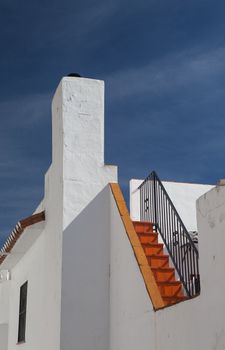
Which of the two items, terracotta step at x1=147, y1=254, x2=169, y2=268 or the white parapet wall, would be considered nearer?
terracotta step at x1=147, y1=254, x2=169, y2=268

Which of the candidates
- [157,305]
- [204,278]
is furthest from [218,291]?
[157,305]

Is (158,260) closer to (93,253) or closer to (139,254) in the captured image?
(93,253)

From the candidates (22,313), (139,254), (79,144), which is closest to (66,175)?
(79,144)

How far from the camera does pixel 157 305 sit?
792 centimetres

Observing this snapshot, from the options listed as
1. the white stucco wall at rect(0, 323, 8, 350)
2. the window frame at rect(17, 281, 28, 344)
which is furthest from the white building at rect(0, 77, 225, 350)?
the white stucco wall at rect(0, 323, 8, 350)

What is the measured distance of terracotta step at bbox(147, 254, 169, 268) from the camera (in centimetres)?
1006

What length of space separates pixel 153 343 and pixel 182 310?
108 centimetres

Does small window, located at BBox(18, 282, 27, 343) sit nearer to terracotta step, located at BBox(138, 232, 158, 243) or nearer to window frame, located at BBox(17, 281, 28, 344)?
window frame, located at BBox(17, 281, 28, 344)

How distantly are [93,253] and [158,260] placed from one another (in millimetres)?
1060

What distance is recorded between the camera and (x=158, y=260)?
10.1m

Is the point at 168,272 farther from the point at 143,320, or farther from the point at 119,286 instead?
the point at 143,320

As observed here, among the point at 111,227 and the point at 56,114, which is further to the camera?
the point at 56,114

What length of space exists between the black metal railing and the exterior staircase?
0.17m

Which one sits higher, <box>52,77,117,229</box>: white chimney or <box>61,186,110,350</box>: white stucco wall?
<box>52,77,117,229</box>: white chimney
